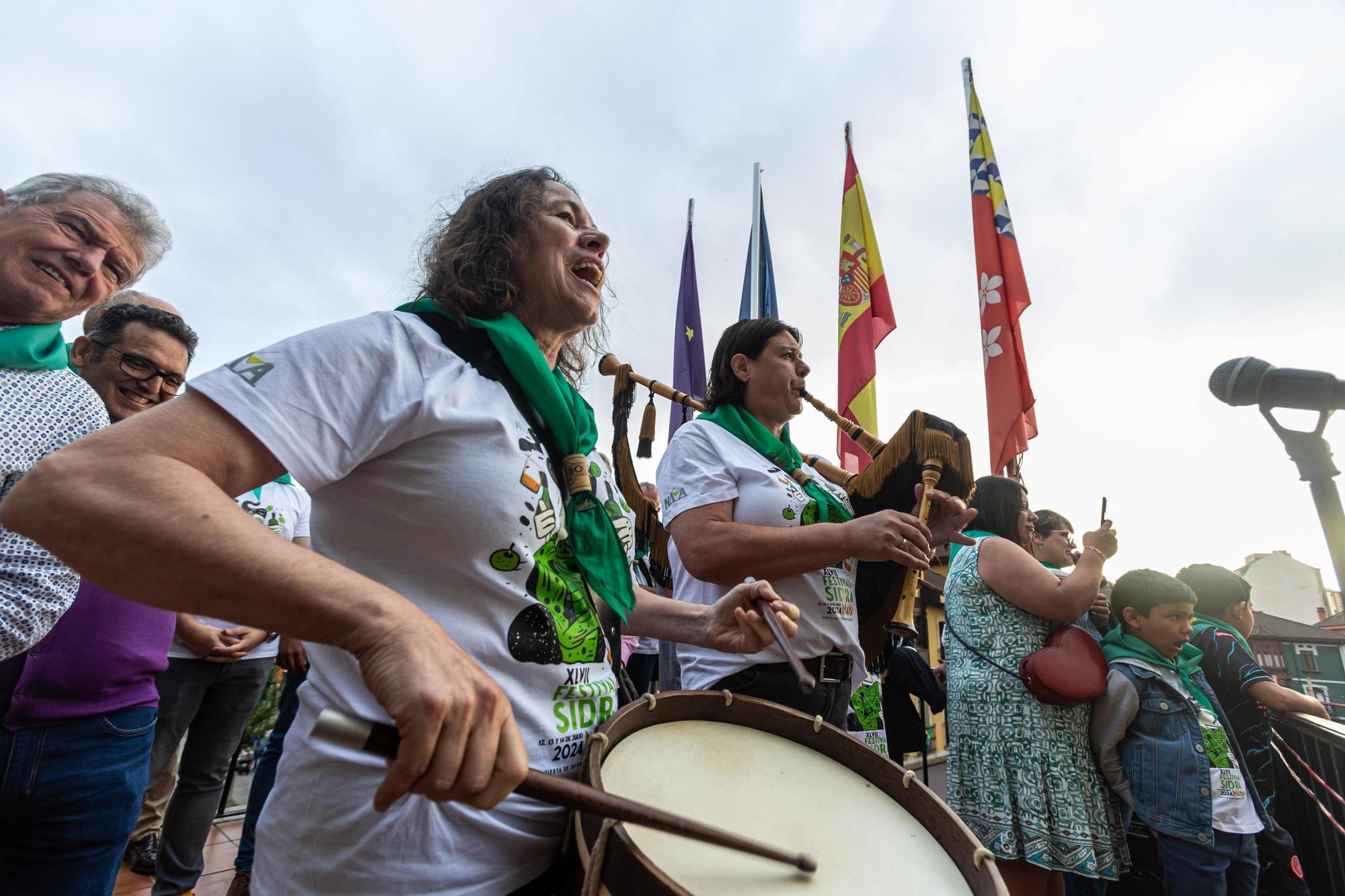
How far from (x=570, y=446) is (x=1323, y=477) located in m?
1.84

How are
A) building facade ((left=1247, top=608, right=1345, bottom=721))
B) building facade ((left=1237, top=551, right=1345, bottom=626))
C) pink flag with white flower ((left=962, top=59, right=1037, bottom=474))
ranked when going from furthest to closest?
building facade ((left=1237, top=551, right=1345, bottom=626))
building facade ((left=1247, top=608, right=1345, bottom=721))
pink flag with white flower ((left=962, top=59, right=1037, bottom=474))

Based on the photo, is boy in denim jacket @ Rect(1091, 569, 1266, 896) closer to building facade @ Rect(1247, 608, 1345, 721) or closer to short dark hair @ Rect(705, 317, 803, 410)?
short dark hair @ Rect(705, 317, 803, 410)

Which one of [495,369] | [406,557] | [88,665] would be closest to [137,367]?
[88,665]

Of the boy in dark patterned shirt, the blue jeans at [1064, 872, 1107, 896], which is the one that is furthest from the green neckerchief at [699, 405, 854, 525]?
the boy in dark patterned shirt

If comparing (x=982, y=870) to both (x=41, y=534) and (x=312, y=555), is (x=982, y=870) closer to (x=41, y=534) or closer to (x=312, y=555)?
(x=312, y=555)

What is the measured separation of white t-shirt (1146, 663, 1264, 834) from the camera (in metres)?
2.94

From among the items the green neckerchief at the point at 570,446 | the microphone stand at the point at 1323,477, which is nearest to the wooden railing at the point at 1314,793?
the microphone stand at the point at 1323,477

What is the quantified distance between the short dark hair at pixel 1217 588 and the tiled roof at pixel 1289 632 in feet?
88.0

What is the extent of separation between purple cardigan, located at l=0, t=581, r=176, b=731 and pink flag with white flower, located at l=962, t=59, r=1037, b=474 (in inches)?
209

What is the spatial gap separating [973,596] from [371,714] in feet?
8.98

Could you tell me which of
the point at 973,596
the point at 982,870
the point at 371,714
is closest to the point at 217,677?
the point at 371,714

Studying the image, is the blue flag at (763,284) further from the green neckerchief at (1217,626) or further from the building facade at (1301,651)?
the building facade at (1301,651)

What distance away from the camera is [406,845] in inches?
36.2

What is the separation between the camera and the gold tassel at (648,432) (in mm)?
3631
